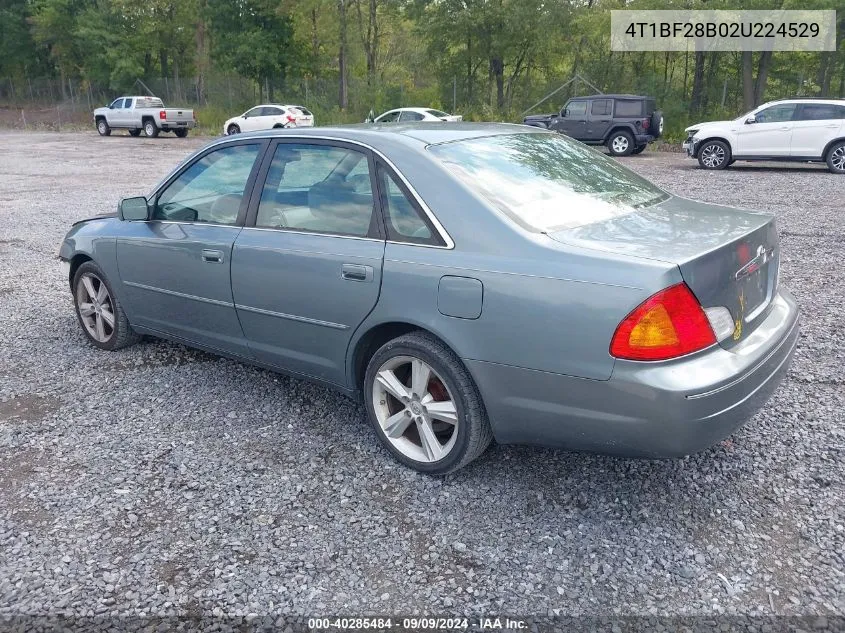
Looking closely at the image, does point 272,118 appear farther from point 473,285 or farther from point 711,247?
point 711,247

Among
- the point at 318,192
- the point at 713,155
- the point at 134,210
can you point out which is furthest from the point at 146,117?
the point at 318,192

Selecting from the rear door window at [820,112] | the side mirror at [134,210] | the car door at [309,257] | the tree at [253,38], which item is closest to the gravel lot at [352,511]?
the car door at [309,257]

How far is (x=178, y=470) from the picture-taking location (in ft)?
11.1

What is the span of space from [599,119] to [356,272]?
1906 cm

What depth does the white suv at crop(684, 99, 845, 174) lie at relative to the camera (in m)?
14.9

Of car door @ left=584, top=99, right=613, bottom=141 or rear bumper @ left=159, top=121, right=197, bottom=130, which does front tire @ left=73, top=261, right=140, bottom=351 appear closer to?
car door @ left=584, top=99, right=613, bottom=141

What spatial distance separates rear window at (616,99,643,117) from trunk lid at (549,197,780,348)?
1826cm

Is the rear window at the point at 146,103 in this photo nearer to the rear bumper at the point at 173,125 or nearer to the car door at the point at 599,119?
the rear bumper at the point at 173,125

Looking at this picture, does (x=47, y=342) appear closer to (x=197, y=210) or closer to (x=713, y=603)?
(x=197, y=210)

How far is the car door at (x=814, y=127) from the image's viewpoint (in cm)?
1478

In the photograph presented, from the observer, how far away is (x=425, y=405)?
10.6ft

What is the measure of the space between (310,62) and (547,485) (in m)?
40.7

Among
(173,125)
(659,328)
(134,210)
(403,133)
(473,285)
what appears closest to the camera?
(659,328)

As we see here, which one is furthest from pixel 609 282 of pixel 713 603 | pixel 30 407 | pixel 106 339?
pixel 106 339
